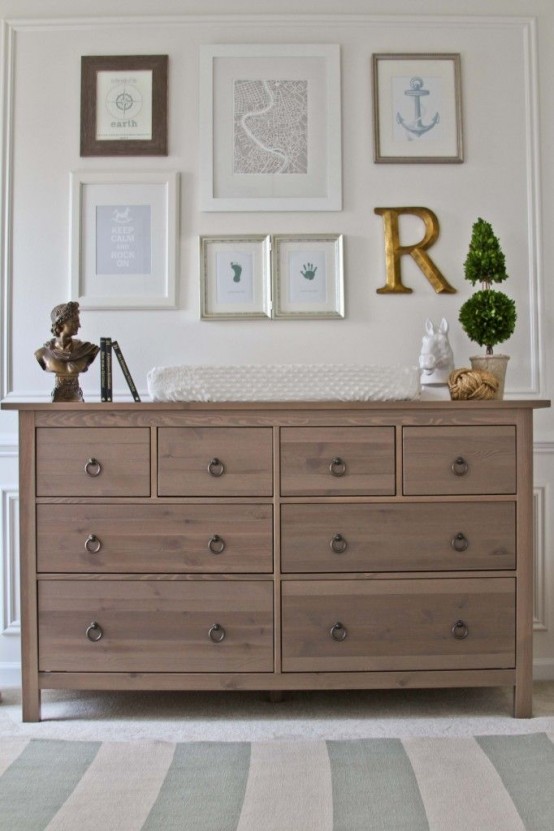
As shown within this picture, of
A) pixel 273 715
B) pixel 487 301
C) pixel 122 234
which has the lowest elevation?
pixel 273 715

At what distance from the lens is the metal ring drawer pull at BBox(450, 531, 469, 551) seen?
2265 mm

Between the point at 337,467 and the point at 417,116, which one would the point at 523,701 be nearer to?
the point at 337,467

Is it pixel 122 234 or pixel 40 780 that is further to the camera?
pixel 122 234

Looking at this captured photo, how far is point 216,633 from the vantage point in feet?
7.38

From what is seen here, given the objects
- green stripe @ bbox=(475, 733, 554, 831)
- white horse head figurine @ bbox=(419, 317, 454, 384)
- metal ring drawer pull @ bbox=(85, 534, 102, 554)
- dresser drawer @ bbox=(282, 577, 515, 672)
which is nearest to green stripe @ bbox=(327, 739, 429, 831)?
green stripe @ bbox=(475, 733, 554, 831)

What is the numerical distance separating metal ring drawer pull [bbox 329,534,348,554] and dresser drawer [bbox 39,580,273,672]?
21cm

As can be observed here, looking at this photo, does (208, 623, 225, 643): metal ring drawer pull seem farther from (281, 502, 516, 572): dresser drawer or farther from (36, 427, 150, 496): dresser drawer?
(36, 427, 150, 496): dresser drawer

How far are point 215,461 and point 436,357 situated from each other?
0.84 m

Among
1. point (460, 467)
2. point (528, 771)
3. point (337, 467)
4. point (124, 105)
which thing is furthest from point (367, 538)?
point (124, 105)

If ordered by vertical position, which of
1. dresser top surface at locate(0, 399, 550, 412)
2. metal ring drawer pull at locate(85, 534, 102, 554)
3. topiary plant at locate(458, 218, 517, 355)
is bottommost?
metal ring drawer pull at locate(85, 534, 102, 554)

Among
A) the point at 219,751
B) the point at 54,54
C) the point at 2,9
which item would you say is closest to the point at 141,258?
the point at 54,54

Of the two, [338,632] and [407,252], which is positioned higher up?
[407,252]

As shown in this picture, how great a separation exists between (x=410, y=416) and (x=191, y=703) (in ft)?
3.73

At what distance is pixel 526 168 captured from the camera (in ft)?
9.23
